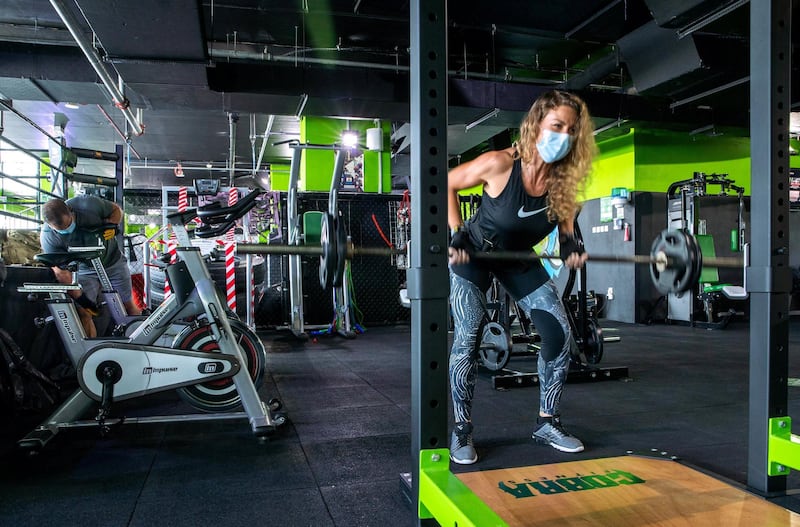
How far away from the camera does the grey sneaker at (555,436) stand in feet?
6.97

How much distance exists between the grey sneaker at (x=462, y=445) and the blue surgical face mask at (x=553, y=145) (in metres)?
1.06

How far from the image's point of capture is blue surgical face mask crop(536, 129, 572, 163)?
188 cm

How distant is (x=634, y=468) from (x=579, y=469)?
196 millimetres

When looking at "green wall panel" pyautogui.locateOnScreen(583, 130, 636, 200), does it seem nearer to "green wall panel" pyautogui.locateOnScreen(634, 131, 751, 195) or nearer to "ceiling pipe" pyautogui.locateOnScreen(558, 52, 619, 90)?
"green wall panel" pyautogui.locateOnScreen(634, 131, 751, 195)

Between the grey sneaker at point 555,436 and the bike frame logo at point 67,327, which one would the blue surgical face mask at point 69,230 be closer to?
the bike frame logo at point 67,327

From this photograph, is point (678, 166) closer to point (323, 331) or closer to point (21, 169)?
point (323, 331)

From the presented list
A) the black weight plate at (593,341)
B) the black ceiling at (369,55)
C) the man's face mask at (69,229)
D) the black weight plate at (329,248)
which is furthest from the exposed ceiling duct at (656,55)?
the man's face mask at (69,229)

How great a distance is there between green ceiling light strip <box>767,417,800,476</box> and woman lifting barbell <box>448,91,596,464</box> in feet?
2.23

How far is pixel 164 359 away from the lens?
232 centimetres

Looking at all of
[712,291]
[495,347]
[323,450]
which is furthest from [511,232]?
[712,291]

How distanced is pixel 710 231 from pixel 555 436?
632cm

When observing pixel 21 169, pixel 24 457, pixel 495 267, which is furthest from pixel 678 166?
pixel 21 169

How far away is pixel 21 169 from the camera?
11.8 m

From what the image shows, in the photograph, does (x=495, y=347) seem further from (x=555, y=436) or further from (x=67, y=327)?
(x=67, y=327)
